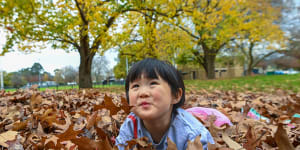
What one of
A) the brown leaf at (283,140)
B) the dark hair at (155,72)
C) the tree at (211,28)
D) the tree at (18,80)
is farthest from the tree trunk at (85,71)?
the tree at (18,80)

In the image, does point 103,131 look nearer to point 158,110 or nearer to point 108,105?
point 108,105

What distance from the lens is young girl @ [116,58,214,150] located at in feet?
3.71

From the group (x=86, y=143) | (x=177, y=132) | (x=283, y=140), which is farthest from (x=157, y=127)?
(x=283, y=140)

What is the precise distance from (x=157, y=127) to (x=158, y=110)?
Answer: 21 centimetres

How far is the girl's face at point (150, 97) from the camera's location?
1.12 meters

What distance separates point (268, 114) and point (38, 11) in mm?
9028

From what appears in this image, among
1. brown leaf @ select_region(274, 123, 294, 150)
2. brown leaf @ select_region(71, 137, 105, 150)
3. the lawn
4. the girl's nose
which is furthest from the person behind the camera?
the lawn

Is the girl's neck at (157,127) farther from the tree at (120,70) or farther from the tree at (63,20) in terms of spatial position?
the tree at (120,70)

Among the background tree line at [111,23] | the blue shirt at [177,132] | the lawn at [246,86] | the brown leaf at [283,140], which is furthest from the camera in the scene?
the background tree line at [111,23]

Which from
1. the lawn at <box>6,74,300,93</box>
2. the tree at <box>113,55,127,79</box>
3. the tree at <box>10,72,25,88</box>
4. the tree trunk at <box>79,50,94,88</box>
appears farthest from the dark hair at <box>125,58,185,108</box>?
the tree at <box>10,72,25,88</box>

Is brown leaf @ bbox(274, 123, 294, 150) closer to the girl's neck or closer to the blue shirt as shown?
the blue shirt

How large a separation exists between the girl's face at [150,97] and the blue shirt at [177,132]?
0.15m

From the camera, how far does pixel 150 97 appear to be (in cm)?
112

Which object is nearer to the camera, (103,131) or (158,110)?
(158,110)
